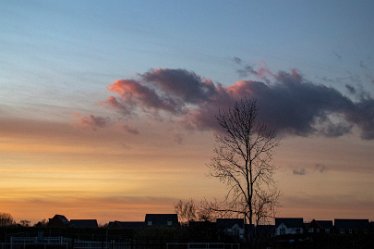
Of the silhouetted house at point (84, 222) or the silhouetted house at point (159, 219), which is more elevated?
the silhouetted house at point (159, 219)

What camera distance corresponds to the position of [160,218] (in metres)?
114

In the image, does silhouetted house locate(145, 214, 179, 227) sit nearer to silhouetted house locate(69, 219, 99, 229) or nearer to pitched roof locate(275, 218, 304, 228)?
silhouetted house locate(69, 219, 99, 229)

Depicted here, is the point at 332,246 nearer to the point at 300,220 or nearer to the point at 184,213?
the point at 184,213

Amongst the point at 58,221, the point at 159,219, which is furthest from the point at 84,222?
the point at 159,219

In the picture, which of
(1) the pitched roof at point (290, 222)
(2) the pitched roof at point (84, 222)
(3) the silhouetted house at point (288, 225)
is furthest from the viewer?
(2) the pitched roof at point (84, 222)

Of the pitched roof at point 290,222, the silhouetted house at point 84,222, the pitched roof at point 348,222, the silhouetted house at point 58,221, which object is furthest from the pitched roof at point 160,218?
the pitched roof at point 348,222

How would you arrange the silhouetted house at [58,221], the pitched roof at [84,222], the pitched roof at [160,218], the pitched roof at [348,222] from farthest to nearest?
1. the pitched roof at [84,222]
2. the pitched roof at [348,222]
3. the pitched roof at [160,218]
4. the silhouetted house at [58,221]

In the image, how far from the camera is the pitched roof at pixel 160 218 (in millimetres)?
111963

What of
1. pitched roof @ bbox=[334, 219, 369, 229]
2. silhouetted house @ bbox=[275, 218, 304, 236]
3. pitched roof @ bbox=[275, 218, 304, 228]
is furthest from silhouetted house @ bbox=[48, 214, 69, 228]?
pitched roof @ bbox=[334, 219, 369, 229]

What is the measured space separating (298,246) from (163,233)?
70.7 ft

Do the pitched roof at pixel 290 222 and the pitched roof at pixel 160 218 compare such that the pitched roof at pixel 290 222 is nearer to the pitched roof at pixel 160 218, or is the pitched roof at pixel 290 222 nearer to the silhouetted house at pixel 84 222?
the pitched roof at pixel 160 218

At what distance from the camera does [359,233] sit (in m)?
38.8

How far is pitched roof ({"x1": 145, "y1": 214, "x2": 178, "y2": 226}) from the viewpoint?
112 metres

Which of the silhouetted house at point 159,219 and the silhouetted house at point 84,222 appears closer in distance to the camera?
the silhouetted house at point 159,219
